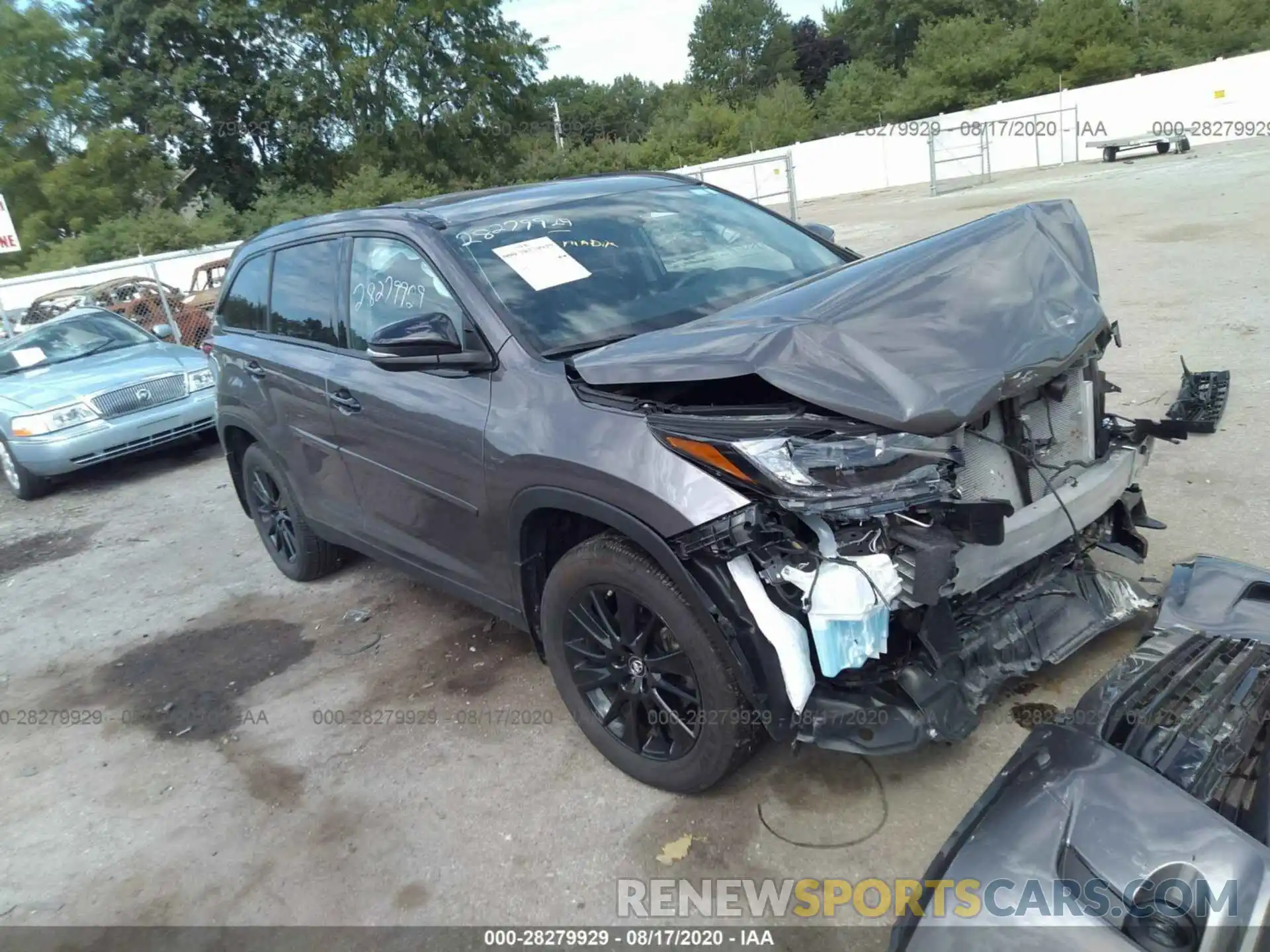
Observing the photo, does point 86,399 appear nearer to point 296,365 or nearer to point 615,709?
point 296,365

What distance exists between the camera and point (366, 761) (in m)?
3.49

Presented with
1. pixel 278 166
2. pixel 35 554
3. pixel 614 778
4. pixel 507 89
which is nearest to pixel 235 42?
pixel 278 166

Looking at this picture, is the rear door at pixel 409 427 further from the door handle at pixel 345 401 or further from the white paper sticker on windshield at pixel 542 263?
the white paper sticker on windshield at pixel 542 263

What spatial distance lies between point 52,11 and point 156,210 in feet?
41.0

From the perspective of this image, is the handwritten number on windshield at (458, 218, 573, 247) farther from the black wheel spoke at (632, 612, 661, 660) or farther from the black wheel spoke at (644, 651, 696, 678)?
the black wheel spoke at (644, 651, 696, 678)

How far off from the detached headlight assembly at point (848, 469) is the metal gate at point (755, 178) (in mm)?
16136

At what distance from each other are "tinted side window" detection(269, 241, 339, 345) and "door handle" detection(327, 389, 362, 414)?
28 cm

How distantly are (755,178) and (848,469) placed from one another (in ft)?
75.4

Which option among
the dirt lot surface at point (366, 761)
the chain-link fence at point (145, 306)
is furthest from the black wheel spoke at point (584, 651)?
the chain-link fence at point (145, 306)

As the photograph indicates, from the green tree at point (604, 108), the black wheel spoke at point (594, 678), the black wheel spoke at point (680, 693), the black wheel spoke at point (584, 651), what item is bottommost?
the black wheel spoke at point (594, 678)

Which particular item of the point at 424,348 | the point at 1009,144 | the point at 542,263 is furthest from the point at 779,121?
the point at 424,348

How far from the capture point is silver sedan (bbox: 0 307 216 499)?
7.83 meters

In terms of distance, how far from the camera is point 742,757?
2693mm

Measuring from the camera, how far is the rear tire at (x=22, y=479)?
8.04m
